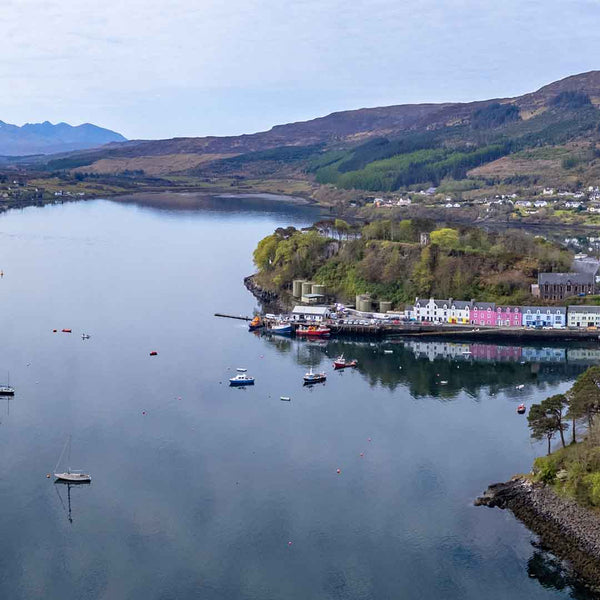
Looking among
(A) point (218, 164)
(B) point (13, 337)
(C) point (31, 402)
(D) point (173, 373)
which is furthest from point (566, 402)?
(A) point (218, 164)

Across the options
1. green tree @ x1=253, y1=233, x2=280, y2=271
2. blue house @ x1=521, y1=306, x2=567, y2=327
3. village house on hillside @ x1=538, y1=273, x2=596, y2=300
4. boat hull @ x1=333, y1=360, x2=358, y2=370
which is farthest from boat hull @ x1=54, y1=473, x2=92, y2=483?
green tree @ x1=253, y1=233, x2=280, y2=271

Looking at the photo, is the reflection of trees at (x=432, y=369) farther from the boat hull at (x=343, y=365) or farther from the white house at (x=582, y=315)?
the white house at (x=582, y=315)

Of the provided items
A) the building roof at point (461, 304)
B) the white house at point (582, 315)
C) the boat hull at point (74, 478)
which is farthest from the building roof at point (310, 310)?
the boat hull at point (74, 478)

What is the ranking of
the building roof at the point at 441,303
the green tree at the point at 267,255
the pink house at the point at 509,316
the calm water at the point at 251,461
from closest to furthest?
the calm water at the point at 251,461
the pink house at the point at 509,316
the building roof at the point at 441,303
the green tree at the point at 267,255

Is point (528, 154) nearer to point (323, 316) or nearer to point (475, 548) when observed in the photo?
point (323, 316)

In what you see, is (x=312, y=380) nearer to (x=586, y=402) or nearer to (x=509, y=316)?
(x=586, y=402)

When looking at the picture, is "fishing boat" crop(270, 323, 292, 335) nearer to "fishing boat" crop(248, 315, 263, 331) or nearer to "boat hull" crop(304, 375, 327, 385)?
"fishing boat" crop(248, 315, 263, 331)

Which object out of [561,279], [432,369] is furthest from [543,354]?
[561,279]
